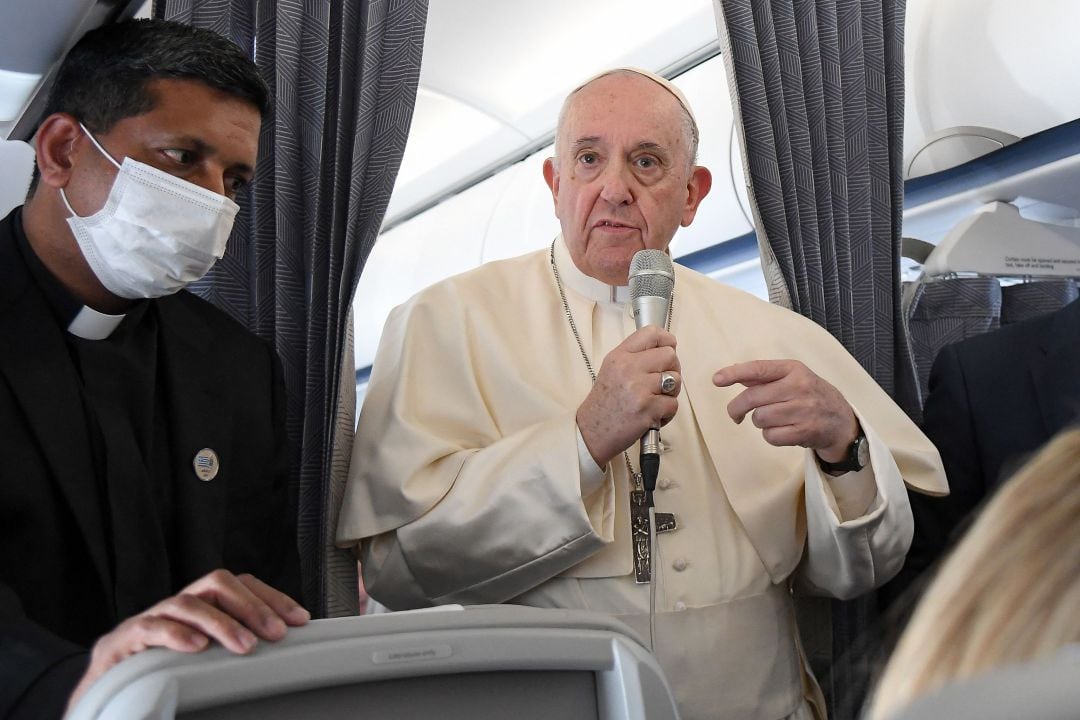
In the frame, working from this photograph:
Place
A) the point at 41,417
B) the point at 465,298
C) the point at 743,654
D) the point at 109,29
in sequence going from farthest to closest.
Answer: the point at 465,298 < the point at 743,654 < the point at 109,29 < the point at 41,417

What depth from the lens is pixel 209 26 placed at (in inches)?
98.3

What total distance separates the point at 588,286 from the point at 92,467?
1389 millimetres

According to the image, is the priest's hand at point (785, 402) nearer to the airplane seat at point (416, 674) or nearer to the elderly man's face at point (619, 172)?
the elderly man's face at point (619, 172)

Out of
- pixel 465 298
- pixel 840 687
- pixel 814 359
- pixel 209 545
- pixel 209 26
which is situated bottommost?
pixel 840 687

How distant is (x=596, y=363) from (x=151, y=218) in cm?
121

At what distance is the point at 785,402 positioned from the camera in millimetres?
2328

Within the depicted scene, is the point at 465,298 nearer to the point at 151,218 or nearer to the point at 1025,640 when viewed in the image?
the point at 151,218

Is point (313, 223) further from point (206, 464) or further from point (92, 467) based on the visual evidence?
point (92, 467)

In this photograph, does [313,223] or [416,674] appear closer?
[416,674]

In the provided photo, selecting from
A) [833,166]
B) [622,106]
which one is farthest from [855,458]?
[833,166]

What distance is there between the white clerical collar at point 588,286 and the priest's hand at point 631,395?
63cm

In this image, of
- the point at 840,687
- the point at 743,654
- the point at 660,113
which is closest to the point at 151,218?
the point at 660,113

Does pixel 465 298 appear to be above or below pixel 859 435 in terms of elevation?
above

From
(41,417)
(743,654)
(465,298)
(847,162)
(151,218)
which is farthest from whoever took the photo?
(847,162)
